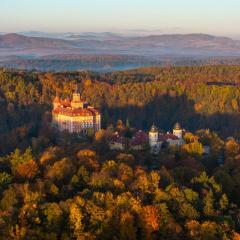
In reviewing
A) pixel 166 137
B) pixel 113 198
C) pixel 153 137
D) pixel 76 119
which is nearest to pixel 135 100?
pixel 76 119

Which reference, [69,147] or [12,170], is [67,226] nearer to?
[12,170]

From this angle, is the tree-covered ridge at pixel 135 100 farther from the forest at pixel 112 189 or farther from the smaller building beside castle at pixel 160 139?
the smaller building beside castle at pixel 160 139

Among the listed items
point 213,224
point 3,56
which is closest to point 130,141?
point 213,224

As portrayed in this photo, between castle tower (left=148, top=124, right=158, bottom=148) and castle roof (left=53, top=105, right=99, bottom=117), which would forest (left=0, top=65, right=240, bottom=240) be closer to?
castle tower (left=148, top=124, right=158, bottom=148)

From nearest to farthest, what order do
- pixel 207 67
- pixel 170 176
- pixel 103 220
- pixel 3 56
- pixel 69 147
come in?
1. pixel 103 220
2. pixel 170 176
3. pixel 69 147
4. pixel 207 67
5. pixel 3 56

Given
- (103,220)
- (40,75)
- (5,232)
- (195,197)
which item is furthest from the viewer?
(40,75)

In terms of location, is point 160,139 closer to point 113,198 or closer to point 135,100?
point 113,198

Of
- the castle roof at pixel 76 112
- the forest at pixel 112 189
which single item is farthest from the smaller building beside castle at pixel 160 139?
the castle roof at pixel 76 112

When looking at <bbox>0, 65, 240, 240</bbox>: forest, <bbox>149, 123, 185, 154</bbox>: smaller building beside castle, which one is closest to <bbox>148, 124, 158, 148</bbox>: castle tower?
<bbox>149, 123, 185, 154</bbox>: smaller building beside castle

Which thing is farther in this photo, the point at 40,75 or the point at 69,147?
the point at 40,75
